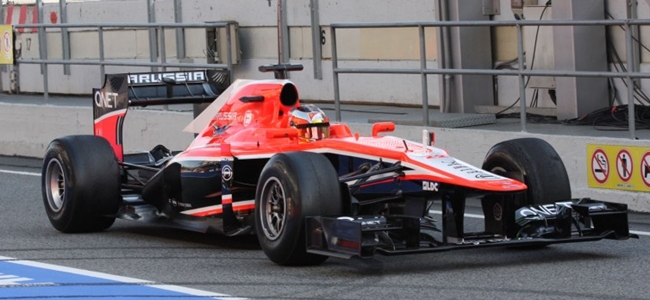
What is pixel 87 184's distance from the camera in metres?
11.9

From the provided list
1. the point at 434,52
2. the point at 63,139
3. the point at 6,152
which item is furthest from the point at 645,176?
the point at 6,152

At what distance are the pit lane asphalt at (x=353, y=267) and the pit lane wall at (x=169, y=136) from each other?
100cm

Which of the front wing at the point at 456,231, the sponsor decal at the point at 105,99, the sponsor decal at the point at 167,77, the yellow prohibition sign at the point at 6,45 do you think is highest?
the yellow prohibition sign at the point at 6,45

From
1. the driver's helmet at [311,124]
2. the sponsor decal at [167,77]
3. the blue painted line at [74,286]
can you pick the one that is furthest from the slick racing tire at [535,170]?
the sponsor decal at [167,77]

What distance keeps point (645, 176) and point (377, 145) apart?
11.2ft

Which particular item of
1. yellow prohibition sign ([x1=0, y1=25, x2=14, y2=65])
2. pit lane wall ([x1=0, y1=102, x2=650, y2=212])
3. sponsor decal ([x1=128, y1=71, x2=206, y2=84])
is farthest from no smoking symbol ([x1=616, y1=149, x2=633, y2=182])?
yellow prohibition sign ([x1=0, y1=25, x2=14, y2=65])

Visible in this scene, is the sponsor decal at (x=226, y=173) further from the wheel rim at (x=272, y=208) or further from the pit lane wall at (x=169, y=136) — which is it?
the pit lane wall at (x=169, y=136)

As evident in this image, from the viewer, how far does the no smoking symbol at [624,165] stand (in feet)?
42.1

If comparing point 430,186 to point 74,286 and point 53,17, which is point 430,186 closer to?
point 74,286

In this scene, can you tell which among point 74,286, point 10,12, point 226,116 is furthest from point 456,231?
point 10,12

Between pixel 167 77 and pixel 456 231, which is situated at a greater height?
pixel 167 77

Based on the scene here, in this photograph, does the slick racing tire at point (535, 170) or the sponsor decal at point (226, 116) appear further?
the sponsor decal at point (226, 116)

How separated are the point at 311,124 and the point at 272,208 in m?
1.12

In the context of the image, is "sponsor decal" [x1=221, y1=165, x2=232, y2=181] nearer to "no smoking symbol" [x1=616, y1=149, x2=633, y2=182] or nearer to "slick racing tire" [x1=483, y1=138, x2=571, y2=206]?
"slick racing tire" [x1=483, y1=138, x2=571, y2=206]
